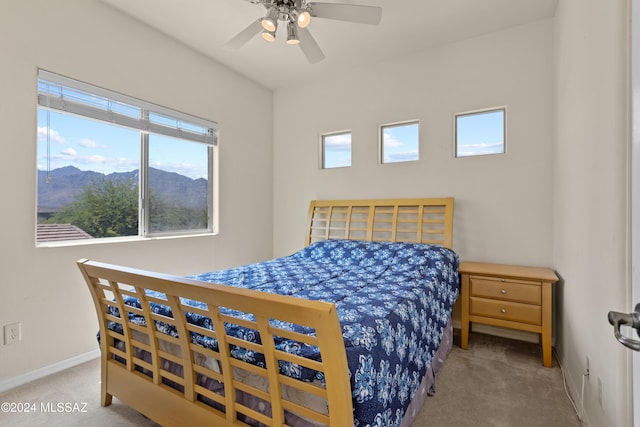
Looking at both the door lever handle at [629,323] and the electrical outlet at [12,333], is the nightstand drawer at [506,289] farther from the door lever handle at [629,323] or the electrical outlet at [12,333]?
the electrical outlet at [12,333]

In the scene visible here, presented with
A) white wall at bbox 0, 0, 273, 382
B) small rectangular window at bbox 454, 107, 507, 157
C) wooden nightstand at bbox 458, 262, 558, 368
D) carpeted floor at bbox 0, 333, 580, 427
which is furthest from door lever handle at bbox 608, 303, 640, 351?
white wall at bbox 0, 0, 273, 382

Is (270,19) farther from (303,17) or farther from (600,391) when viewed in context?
(600,391)

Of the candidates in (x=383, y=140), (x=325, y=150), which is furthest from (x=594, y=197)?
(x=325, y=150)

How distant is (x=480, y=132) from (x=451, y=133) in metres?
0.27

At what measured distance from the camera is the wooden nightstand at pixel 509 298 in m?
2.28

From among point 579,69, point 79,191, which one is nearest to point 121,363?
point 79,191

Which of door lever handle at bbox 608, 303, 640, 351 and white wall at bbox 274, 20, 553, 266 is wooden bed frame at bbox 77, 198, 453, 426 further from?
white wall at bbox 274, 20, 553, 266

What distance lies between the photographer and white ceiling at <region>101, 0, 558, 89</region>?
8.18 ft

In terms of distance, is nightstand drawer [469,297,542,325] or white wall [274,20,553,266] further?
white wall [274,20,553,266]

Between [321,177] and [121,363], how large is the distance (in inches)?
109

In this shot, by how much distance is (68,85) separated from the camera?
7.51 feet

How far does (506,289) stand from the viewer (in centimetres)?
241

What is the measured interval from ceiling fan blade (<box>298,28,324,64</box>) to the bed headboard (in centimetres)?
160

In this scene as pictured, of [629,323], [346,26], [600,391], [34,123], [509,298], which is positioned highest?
[346,26]
